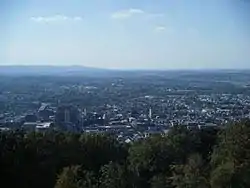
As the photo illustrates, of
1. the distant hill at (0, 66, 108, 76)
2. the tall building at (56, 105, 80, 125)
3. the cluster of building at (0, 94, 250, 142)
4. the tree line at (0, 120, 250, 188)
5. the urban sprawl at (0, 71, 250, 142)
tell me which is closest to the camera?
the tree line at (0, 120, 250, 188)

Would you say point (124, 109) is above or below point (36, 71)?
above

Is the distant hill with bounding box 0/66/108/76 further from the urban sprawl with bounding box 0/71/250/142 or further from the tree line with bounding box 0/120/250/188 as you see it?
the tree line with bounding box 0/120/250/188

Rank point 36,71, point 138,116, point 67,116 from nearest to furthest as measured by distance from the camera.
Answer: point 67,116 → point 138,116 → point 36,71

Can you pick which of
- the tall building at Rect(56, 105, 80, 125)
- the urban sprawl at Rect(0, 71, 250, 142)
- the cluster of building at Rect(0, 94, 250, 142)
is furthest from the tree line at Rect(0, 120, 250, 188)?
the tall building at Rect(56, 105, 80, 125)

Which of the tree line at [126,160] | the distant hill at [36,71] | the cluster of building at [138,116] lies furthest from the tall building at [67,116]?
the distant hill at [36,71]

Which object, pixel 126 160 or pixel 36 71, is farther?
pixel 36 71

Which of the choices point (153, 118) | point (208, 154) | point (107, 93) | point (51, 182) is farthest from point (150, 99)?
point (51, 182)

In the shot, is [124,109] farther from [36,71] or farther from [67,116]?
[36,71]

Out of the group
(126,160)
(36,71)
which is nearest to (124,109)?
(126,160)

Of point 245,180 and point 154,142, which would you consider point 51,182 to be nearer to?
point 154,142
